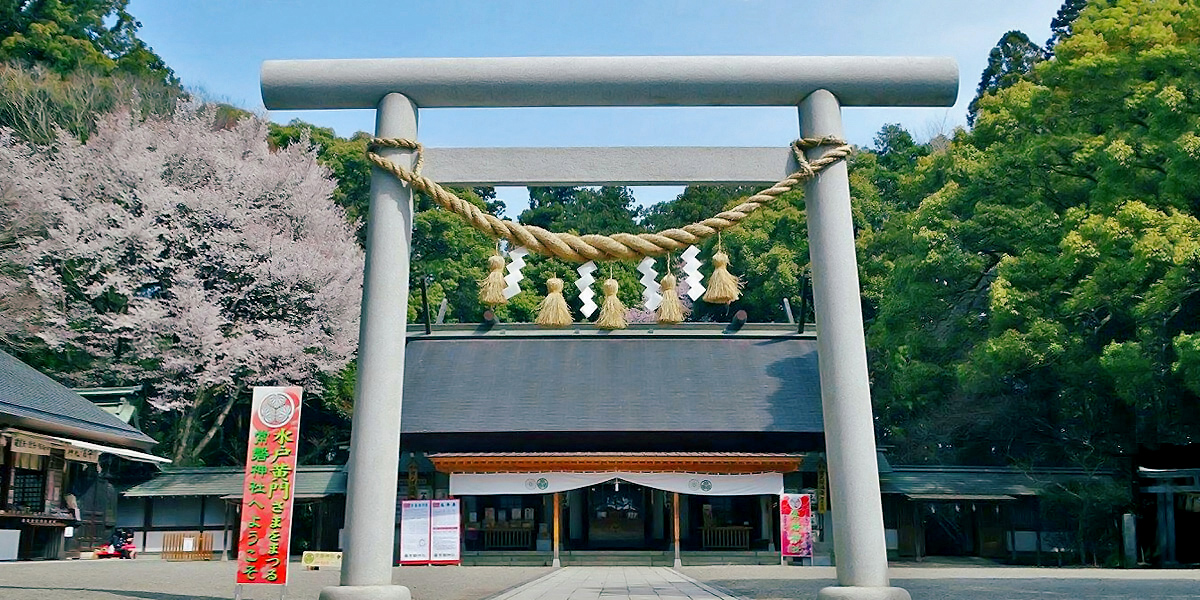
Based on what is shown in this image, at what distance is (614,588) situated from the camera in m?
11.2

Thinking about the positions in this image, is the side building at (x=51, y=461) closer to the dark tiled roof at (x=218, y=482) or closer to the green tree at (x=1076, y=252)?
the dark tiled roof at (x=218, y=482)

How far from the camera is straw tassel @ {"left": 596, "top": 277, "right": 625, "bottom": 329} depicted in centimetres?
657

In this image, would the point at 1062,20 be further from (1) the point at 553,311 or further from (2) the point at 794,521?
(1) the point at 553,311

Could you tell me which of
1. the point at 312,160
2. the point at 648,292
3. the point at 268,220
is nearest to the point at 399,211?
the point at 648,292

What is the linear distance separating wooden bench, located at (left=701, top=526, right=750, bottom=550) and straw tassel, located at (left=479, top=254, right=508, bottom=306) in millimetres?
15281

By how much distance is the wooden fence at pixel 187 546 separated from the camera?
796 inches

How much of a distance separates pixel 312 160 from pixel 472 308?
26.7ft

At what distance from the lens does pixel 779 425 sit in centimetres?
1944

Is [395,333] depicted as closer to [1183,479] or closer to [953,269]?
[953,269]

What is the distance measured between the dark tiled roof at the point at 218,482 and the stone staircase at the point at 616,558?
11.8 ft

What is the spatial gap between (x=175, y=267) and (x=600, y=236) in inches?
793

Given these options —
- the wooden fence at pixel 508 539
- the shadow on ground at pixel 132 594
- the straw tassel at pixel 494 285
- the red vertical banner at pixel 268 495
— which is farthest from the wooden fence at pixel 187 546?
the straw tassel at pixel 494 285

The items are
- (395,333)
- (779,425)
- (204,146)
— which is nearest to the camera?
(395,333)

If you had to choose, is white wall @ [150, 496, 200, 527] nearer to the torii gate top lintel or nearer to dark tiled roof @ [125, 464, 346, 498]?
dark tiled roof @ [125, 464, 346, 498]
